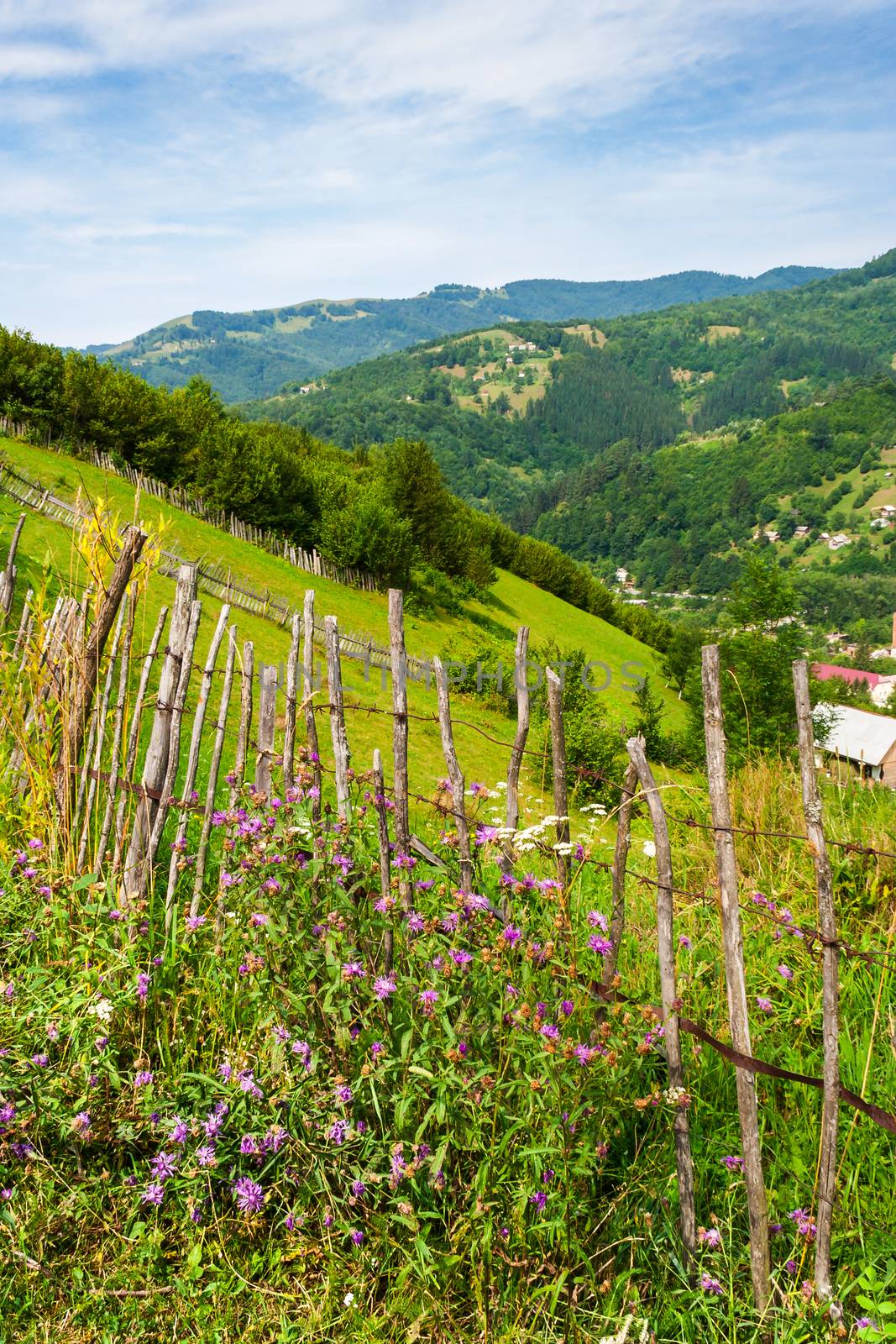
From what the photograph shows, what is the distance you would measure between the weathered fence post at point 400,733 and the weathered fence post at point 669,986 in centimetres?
105

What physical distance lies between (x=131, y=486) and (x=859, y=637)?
120 meters

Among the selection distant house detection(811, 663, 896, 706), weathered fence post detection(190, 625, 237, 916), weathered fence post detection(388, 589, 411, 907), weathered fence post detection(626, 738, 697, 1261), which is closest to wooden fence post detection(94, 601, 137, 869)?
weathered fence post detection(190, 625, 237, 916)

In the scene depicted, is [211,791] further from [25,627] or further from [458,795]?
[25,627]

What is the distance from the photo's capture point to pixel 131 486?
29500mm

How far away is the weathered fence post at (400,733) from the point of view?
3.28 m

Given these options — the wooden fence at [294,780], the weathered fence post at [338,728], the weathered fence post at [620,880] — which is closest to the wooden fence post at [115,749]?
the wooden fence at [294,780]

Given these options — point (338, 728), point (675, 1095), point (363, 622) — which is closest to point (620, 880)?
point (675, 1095)

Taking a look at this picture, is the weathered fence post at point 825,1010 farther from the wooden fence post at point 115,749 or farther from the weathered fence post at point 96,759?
the weathered fence post at point 96,759

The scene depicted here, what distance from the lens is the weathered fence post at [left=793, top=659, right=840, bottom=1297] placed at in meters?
2.32

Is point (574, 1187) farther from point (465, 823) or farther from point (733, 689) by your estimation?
point (733, 689)

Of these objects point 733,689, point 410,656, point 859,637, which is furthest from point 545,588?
point 859,637

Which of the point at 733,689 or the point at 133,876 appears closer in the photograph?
the point at 133,876

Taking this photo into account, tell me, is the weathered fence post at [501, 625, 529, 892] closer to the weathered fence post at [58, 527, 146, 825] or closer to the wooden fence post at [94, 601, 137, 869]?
the wooden fence post at [94, 601, 137, 869]

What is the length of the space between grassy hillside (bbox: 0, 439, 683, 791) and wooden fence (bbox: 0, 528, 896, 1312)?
226 inches
